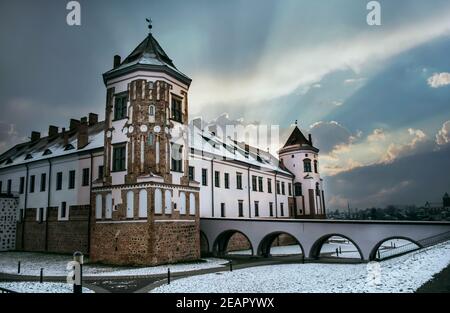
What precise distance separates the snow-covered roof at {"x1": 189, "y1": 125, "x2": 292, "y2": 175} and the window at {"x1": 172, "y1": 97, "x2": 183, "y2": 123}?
5527mm

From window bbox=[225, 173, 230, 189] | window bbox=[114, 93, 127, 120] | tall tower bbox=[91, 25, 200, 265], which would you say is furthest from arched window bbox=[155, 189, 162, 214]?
window bbox=[225, 173, 230, 189]

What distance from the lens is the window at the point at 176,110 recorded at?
2394cm

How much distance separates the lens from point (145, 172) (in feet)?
72.0

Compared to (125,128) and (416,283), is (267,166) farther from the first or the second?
(416,283)

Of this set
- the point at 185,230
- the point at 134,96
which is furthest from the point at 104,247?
the point at 134,96

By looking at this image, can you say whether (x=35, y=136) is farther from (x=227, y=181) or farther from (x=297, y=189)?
(x=297, y=189)

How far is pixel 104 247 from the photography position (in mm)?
22156

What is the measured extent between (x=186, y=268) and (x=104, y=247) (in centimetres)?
581

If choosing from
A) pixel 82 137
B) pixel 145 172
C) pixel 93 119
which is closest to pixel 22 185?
pixel 93 119

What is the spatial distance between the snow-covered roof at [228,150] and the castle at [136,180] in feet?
0.65

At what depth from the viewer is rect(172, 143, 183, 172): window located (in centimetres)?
2343

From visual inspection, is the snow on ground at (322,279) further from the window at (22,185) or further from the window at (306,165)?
the window at (306,165)

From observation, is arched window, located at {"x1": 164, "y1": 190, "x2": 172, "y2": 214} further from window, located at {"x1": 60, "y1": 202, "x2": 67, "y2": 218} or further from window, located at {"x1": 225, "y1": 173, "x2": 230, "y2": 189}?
window, located at {"x1": 60, "y1": 202, "x2": 67, "y2": 218}

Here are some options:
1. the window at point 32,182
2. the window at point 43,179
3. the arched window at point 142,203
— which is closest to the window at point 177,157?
the arched window at point 142,203
